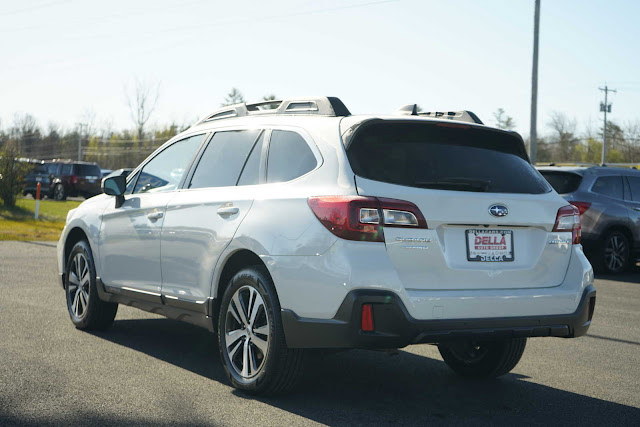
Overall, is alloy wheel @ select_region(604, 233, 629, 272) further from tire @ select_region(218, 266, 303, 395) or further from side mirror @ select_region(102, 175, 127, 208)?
tire @ select_region(218, 266, 303, 395)

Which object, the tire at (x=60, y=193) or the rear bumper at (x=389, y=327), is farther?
the tire at (x=60, y=193)

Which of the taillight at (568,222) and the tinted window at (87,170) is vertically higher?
the taillight at (568,222)

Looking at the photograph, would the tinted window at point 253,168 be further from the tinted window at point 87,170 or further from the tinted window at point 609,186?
the tinted window at point 87,170

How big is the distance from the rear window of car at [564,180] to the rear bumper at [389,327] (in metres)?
9.59

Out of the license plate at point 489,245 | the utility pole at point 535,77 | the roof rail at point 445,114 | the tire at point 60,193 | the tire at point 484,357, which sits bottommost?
the tire at point 60,193

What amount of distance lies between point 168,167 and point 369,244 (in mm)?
2660

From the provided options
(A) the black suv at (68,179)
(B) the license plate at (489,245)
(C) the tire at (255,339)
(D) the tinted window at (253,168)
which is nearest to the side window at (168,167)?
(D) the tinted window at (253,168)

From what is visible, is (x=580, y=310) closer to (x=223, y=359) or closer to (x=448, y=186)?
(x=448, y=186)

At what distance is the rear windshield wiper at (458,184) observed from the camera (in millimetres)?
4812

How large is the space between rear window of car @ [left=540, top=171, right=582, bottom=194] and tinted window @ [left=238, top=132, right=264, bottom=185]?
934 centimetres

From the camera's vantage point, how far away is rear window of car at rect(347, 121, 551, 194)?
15.9ft

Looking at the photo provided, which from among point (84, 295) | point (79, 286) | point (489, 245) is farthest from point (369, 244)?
point (79, 286)

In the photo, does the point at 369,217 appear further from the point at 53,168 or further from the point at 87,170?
the point at 53,168

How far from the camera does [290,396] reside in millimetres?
5277
